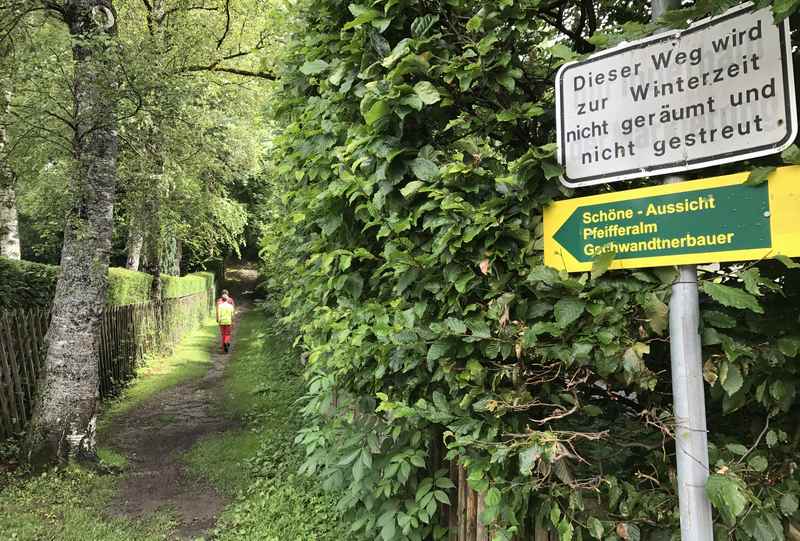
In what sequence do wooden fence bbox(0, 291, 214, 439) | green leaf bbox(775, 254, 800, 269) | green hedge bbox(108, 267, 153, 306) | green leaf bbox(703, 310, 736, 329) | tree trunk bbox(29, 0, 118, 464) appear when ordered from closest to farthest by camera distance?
green leaf bbox(775, 254, 800, 269) < green leaf bbox(703, 310, 736, 329) < tree trunk bbox(29, 0, 118, 464) < wooden fence bbox(0, 291, 214, 439) < green hedge bbox(108, 267, 153, 306)

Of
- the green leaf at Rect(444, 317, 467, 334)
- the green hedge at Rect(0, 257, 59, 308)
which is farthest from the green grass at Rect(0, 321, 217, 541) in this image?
the green leaf at Rect(444, 317, 467, 334)

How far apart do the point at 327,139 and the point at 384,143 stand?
0.80 m

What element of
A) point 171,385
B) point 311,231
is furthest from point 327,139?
point 171,385

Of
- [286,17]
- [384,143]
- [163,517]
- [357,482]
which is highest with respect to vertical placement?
[286,17]

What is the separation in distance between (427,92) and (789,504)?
6.36ft

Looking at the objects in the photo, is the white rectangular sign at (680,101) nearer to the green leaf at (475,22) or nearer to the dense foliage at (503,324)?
the dense foliage at (503,324)

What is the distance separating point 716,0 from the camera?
1.42 metres

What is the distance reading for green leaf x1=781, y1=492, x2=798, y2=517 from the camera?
1.58 meters

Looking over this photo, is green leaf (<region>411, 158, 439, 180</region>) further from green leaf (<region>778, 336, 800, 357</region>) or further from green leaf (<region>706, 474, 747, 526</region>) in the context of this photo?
green leaf (<region>706, 474, 747, 526</region>)

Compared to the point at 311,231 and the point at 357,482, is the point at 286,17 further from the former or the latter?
the point at 357,482

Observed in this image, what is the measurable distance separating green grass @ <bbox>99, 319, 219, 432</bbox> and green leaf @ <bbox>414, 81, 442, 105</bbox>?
807 centimetres

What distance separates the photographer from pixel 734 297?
1517mm

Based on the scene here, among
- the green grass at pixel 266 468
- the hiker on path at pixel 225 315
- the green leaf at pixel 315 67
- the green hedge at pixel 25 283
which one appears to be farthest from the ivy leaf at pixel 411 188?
the hiker on path at pixel 225 315

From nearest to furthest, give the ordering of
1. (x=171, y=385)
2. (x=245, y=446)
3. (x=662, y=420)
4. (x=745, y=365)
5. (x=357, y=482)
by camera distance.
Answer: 1. (x=745, y=365)
2. (x=662, y=420)
3. (x=357, y=482)
4. (x=245, y=446)
5. (x=171, y=385)
